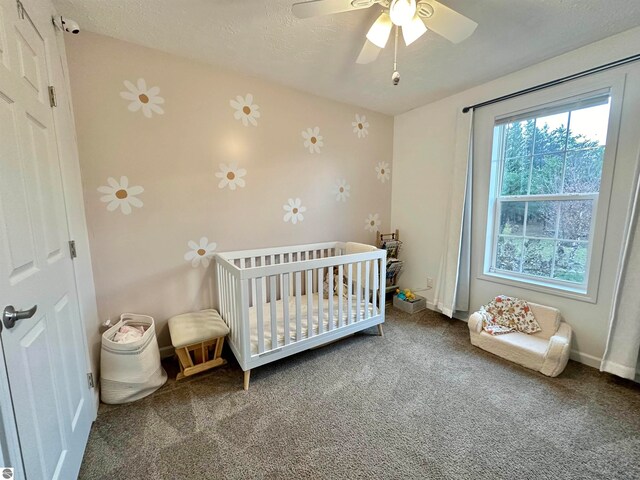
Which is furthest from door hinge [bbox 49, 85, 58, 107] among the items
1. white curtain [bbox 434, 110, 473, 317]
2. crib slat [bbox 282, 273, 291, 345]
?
white curtain [bbox 434, 110, 473, 317]

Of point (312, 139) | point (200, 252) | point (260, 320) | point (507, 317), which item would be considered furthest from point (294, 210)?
point (507, 317)

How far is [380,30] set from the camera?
1312mm

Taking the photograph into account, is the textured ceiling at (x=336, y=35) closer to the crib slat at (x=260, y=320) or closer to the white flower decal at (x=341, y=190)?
the white flower decal at (x=341, y=190)

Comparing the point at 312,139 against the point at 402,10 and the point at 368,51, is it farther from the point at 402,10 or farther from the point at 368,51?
the point at 402,10

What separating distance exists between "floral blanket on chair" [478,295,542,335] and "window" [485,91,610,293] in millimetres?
243

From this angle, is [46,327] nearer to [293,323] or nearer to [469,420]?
[293,323]

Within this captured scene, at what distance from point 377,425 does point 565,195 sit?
2.22 m

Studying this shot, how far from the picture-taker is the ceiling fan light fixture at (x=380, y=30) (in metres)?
1.27

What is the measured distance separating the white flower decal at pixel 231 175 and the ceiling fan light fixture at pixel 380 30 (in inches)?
54.3

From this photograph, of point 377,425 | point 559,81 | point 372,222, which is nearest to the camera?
point 377,425

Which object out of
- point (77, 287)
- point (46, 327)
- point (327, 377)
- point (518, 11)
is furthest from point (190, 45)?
point (327, 377)

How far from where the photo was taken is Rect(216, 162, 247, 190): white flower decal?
2.16m

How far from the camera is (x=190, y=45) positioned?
1789mm

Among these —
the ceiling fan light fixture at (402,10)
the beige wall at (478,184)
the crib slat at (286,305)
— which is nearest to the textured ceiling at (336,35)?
the beige wall at (478,184)
